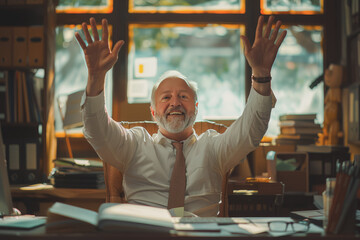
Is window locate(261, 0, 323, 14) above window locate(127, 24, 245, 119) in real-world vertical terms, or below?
above

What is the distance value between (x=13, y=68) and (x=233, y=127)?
74.8 inches

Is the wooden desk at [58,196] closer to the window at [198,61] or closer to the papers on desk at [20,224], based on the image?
the window at [198,61]

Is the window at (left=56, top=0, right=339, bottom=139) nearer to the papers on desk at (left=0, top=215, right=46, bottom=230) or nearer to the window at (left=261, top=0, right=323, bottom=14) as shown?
the window at (left=261, top=0, right=323, bottom=14)

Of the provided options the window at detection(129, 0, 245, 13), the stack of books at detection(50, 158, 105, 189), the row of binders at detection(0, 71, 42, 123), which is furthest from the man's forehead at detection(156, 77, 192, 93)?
the window at detection(129, 0, 245, 13)

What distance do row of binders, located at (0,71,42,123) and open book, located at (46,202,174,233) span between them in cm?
205

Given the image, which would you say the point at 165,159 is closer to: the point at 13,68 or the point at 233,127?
the point at 233,127

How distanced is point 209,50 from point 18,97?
4.78 ft

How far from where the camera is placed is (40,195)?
2562mm

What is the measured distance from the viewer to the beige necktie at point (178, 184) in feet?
5.86

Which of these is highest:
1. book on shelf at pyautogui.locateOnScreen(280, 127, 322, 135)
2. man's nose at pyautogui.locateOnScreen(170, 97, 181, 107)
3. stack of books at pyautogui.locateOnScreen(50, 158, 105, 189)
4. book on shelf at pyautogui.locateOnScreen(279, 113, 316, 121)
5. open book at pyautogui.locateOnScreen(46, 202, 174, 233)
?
man's nose at pyautogui.locateOnScreen(170, 97, 181, 107)

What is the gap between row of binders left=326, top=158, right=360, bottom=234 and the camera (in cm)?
103

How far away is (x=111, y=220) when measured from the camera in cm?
97

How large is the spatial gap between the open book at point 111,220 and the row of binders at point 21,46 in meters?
2.16

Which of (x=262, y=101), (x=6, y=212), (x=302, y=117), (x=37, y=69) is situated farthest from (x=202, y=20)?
(x=6, y=212)
